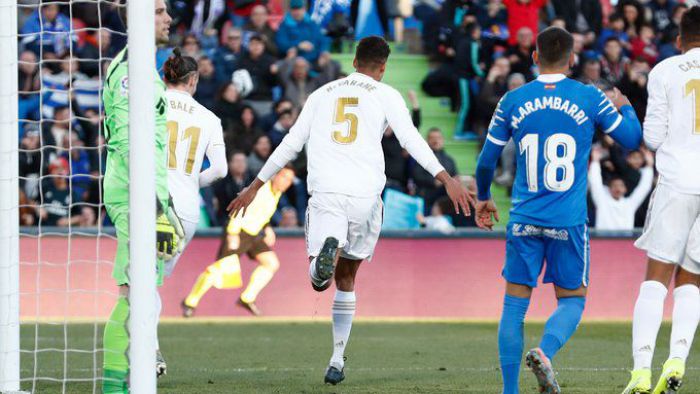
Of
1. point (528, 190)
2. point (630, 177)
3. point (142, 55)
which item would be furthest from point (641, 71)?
point (142, 55)

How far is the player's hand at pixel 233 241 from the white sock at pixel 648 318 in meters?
8.17

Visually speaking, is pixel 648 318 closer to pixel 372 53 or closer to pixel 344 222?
pixel 344 222

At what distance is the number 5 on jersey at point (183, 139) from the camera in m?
8.20

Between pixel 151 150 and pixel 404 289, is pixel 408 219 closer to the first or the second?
pixel 404 289

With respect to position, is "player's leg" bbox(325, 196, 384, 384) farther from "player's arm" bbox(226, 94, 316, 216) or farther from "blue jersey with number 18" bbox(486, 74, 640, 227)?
"blue jersey with number 18" bbox(486, 74, 640, 227)

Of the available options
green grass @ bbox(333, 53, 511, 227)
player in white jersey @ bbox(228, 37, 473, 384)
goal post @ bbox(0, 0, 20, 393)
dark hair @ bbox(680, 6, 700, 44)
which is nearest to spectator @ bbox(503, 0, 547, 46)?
green grass @ bbox(333, 53, 511, 227)

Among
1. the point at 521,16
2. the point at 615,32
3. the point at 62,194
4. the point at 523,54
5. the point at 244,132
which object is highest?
the point at 521,16

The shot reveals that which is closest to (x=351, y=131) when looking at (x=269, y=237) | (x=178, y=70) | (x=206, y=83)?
(x=178, y=70)

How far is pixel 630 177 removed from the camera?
16109 mm

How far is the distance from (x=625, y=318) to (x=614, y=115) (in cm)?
816

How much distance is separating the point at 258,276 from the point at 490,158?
7.85 metres

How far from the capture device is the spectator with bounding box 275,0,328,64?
58.6 ft

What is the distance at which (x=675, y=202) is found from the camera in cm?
716

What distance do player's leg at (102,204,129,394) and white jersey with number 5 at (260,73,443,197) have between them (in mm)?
1702
